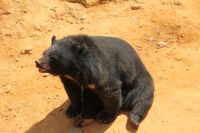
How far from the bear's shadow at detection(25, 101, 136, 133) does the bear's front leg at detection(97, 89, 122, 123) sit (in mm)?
106

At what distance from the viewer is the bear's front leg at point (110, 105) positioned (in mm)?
5652

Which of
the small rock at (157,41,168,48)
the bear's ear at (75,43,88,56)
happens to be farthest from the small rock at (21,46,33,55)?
the bear's ear at (75,43,88,56)

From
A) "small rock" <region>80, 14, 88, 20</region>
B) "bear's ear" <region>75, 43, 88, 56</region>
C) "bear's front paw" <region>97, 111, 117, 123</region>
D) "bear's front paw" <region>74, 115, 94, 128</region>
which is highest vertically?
"bear's ear" <region>75, 43, 88, 56</region>

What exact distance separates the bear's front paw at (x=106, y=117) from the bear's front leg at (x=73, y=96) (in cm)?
36

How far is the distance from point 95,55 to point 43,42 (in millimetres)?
2812

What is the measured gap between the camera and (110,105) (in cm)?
586

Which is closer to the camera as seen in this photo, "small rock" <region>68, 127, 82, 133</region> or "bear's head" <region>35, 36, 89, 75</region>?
"bear's head" <region>35, 36, 89, 75</region>

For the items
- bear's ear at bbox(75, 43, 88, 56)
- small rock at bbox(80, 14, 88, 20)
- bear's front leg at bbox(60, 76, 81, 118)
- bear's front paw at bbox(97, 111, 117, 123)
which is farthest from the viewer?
small rock at bbox(80, 14, 88, 20)

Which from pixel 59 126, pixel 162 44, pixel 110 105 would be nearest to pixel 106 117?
pixel 110 105

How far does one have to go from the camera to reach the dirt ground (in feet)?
20.6

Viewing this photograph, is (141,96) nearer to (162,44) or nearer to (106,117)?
(106,117)

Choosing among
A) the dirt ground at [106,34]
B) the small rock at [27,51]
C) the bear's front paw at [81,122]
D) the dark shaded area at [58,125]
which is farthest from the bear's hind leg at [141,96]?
the small rock at [27,51]

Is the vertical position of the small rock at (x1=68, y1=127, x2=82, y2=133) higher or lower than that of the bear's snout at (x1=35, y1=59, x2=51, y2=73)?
lower

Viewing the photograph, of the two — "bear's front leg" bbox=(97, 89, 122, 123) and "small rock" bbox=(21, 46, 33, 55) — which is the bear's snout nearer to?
"bear's front leg" bbox=(97, 89, 122, 123)
